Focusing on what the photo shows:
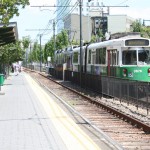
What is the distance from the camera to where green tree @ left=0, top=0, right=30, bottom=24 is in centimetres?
2211

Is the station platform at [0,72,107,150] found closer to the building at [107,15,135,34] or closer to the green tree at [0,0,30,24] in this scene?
the green tree at [0,0,30,24]

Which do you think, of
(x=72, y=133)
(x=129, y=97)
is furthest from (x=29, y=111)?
(x=72, y=133)

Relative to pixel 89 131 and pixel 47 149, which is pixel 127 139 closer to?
pixel 89 131

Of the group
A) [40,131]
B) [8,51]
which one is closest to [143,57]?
[40,131]

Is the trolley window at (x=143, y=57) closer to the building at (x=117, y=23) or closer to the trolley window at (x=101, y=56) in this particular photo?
the trolley window at (x=101, y=56)

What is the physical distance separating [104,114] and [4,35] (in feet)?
30.5

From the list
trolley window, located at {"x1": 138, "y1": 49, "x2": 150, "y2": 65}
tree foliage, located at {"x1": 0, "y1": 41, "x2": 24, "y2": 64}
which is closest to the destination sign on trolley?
trolley window, located at {"x1": 138, "y1": 49, "x2": 150, "y2": 65}

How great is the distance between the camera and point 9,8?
23.0 m

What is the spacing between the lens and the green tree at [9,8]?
22109 mm

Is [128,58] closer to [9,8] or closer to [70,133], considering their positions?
[9,8]

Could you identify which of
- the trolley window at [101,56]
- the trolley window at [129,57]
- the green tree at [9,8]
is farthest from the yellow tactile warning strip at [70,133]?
the trolley window at [101,56]

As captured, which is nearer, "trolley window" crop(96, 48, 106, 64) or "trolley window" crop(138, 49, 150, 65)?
"trolley window" crop(138, 49, 150, 65)

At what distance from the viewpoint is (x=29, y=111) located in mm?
18188

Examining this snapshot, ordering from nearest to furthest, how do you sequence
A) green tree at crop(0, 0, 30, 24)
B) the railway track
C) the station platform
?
the station platform, the railway track, green tree at crop(0, 0, 30, 24)
